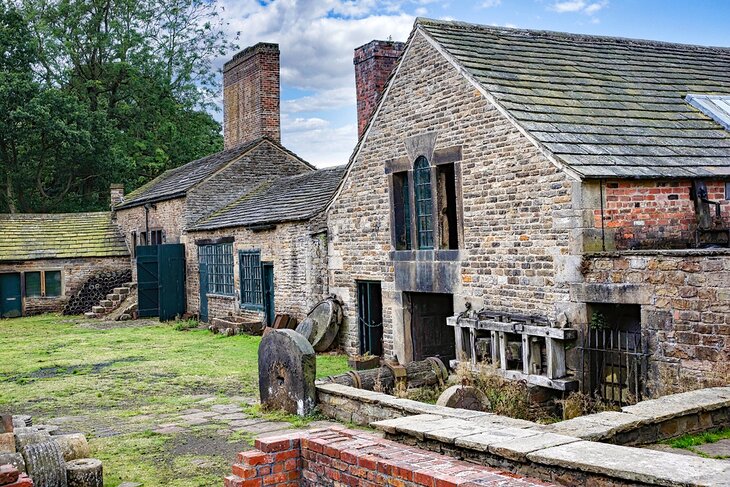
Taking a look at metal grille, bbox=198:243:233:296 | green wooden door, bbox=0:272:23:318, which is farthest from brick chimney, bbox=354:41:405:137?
green wooden door, bbox=0:272:23:318

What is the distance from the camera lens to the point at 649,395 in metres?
9.79

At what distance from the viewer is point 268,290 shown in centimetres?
2097

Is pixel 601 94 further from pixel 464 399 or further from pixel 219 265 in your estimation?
pixel 219 265

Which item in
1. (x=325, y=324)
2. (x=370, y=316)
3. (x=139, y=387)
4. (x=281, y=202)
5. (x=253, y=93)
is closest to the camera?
(x=139, y=387)

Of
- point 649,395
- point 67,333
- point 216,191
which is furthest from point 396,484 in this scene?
point 216,191

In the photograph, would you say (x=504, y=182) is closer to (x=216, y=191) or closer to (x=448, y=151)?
(x=448, y=151)

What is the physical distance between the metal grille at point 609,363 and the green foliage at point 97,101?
99.8ft

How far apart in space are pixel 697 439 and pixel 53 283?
91.7 ft

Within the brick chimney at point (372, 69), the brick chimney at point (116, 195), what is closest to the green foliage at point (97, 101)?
the brick chimney at point (116, 195)

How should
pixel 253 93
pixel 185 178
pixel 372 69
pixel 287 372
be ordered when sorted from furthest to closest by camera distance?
pixel 185 178
pixel 253 93
pixel 372 69
pixel 287 372

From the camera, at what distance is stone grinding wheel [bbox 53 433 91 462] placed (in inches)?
319

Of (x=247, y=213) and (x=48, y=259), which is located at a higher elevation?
(x=247, y=213)

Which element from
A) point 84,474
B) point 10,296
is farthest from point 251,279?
point 84,474

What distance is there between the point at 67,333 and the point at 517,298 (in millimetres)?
16478
